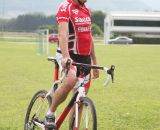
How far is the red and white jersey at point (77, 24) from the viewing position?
586cm

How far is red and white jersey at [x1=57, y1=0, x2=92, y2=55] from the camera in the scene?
5855mm

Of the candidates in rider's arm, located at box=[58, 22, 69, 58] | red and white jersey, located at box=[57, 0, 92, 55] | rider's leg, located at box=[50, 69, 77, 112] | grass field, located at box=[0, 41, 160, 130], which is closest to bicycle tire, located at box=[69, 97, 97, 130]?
rider's leg, located at box=[50, 69, 77, 112]

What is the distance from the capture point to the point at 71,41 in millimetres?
6051

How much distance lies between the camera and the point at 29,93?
13.0 meters

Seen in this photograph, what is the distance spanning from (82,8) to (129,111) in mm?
4258

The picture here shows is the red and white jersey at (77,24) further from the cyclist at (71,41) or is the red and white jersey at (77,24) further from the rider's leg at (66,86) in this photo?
the rider's leg at (66,86)

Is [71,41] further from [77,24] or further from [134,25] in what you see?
[134,25]

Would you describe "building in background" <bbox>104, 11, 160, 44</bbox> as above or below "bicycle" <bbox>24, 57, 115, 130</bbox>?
above

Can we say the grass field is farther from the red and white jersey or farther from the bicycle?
the red and white jersey

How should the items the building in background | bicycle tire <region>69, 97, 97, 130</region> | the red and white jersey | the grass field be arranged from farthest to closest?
the building in background → the grass field → the red and white jersey → bicycle tire <region>69, 97, 97, 130</region>

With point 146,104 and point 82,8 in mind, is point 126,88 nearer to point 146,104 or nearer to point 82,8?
point 146,104

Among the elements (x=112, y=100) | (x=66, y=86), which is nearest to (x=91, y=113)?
(x=66, y=86)

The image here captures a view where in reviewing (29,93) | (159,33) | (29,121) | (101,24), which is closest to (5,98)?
(29,93)

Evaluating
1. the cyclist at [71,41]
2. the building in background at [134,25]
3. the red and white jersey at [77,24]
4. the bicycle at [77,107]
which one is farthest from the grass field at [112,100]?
the building in background at [134,25]
